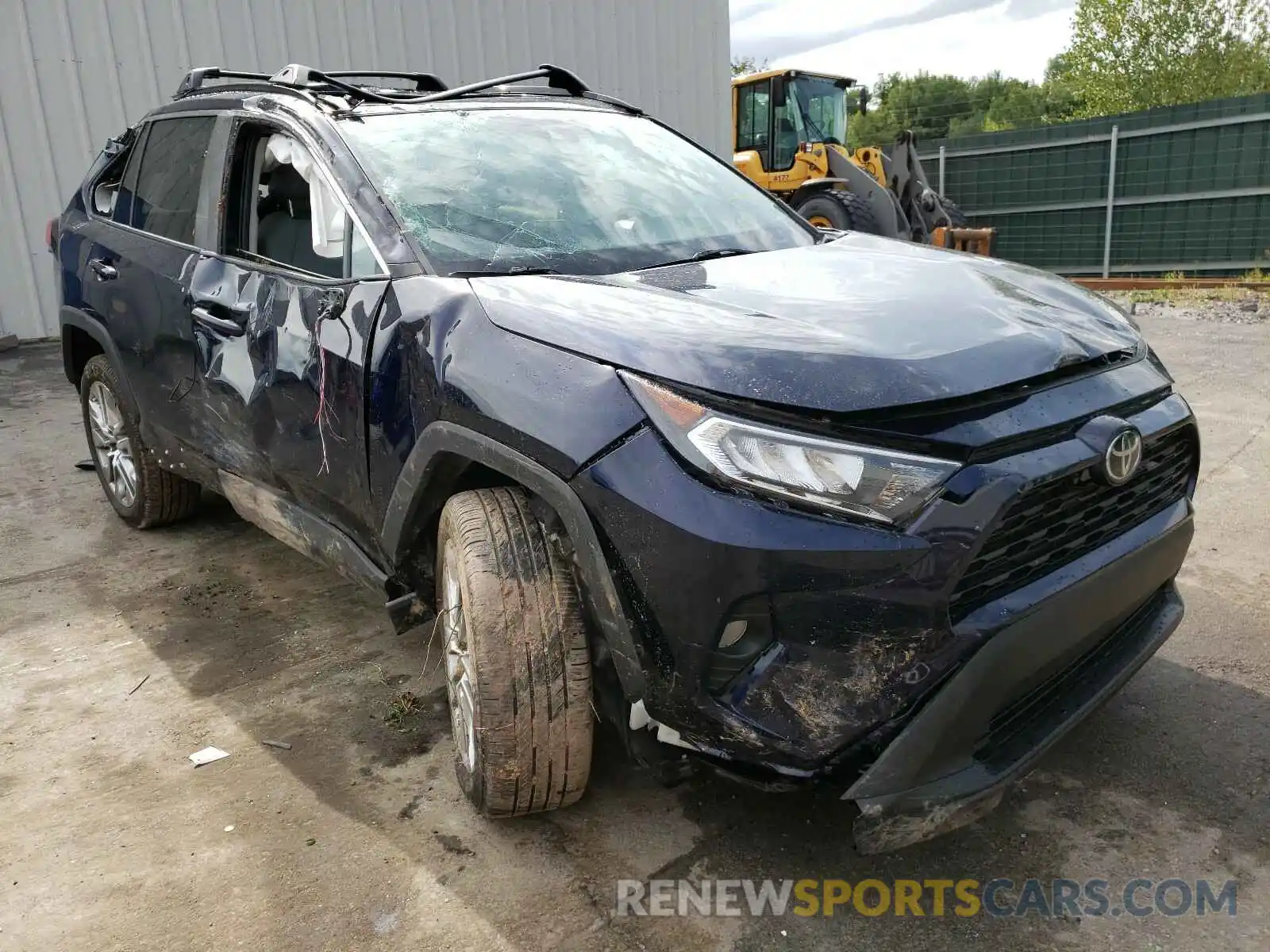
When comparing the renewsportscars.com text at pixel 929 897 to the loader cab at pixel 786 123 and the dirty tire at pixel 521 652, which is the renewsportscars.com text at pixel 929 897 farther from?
the loader cab at pixel 786 123

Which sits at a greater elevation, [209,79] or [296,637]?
[209,79]

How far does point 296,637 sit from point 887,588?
238 cm

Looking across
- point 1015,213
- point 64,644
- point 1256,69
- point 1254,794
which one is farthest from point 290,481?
point 1256,69

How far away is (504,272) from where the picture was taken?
2436mm

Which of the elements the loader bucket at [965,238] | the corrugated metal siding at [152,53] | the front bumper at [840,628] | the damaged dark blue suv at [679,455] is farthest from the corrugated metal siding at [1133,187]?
the front bumper at [840,628]

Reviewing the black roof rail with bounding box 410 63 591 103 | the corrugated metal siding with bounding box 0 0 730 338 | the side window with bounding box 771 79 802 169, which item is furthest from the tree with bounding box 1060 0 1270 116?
the black roof rail with bounding box 410 63 591 103

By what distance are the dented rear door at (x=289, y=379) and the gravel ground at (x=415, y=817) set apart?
63 centimetres

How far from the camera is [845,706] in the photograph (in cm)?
178

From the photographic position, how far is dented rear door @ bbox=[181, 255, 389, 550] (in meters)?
2.54

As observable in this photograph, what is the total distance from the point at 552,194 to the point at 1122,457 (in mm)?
1672

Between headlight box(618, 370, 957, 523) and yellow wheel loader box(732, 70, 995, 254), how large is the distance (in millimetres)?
11242

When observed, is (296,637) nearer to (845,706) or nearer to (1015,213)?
(845,706)

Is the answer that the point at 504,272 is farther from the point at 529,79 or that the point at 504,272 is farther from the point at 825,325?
the point at 529,79

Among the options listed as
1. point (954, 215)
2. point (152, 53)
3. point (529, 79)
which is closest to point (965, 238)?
point (954, 215)
